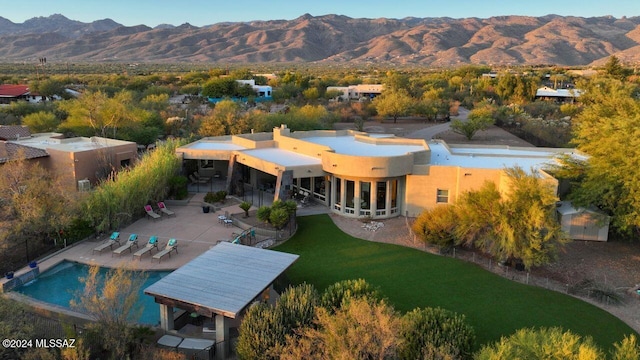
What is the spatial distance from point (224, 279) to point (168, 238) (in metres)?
8.58

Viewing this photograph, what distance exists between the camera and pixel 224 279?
16359 millimetres

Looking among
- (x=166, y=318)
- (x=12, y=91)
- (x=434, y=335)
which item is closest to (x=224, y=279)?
(x=166, y=318)

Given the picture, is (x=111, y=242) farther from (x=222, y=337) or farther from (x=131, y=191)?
(x=222, y=337)

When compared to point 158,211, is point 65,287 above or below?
below

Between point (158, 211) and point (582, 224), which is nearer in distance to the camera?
point (582, 224)

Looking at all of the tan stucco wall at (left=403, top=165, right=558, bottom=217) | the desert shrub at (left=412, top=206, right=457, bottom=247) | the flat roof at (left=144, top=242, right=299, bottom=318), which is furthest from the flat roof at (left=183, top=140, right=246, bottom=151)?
the flat roof at (left=144, top=242, right=299, bottom=318)

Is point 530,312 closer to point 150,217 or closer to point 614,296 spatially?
point 614,296

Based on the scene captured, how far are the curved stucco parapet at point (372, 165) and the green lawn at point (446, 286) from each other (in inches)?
146

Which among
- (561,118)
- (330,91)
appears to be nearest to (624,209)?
(561,118)

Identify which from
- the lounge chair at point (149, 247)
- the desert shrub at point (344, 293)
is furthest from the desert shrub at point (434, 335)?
the lounge chair at point (149, 247)

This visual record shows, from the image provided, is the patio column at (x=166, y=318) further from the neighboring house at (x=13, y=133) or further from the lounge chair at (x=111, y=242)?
the neighboring house at (x=13, y=133)

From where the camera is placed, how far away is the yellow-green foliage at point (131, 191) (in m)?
23.9

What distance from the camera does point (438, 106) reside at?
68688 millimetres

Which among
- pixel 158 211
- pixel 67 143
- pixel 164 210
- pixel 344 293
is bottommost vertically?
pixel 158 211
